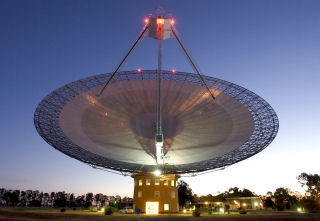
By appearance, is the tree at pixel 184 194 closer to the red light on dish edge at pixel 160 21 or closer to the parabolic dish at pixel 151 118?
the parabolic dish at pixel 151 118

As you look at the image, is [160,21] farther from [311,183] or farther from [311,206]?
[311,183]

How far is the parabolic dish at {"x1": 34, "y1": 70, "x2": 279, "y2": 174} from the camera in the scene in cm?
3781

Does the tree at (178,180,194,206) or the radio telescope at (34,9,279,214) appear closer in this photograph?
the radio telescope at (34,9,279,214)

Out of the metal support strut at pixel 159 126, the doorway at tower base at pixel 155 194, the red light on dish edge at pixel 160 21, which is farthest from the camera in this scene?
the doorway at tower base at pixel 155 194

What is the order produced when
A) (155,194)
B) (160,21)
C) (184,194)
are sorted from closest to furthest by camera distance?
(160,21), (155,194), (184,194)

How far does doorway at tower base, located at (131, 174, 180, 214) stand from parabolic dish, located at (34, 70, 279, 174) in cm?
869

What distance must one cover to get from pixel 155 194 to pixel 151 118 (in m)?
16.5

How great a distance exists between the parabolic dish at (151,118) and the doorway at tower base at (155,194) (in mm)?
8695

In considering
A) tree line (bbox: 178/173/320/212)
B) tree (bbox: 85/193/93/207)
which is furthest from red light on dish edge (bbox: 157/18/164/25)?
tree (bbox: 85/193/93/207)

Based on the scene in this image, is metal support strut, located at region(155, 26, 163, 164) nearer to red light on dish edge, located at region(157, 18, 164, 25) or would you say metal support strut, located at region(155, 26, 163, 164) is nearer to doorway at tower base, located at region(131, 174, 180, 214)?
red light on dish edge, located at region(157, 18, 164, 25)

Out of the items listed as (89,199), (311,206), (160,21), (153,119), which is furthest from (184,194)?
(160,21)

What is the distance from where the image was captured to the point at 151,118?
133 feet

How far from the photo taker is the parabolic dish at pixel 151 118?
37.8m

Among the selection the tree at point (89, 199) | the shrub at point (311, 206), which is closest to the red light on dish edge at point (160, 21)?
the shrub at point (311, 206)
